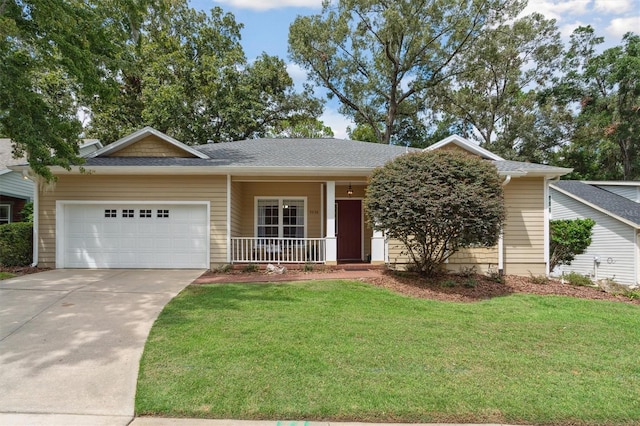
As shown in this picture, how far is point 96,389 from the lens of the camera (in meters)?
3.58

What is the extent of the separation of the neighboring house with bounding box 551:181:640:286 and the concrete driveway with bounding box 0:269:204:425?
Answer: 15.4 metres

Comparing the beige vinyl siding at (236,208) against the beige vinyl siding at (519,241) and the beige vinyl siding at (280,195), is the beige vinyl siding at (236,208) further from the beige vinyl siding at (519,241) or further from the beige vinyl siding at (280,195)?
the beige vinyl siding at (519,241)

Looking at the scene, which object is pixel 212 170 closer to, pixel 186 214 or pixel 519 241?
pixel 186 214

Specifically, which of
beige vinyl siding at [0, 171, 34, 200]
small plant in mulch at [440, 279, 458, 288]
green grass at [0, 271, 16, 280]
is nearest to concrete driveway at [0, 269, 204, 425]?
green grass at [0, 271, 16, 280]

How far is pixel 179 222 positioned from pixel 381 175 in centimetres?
601

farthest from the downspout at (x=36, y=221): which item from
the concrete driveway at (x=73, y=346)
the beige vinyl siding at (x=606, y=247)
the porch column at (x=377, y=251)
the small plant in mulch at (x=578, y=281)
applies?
the beige vinyl siding at (x=606, y=247)

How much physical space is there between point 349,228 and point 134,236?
22.7ft

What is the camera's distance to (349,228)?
41.1 feet

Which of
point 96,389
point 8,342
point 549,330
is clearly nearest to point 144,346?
point 96,389

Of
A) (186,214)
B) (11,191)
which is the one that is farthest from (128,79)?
(186,214)

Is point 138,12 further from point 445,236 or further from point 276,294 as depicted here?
point 445,236

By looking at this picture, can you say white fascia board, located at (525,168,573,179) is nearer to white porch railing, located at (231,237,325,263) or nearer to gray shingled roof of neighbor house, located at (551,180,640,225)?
gray shingled roof of neighbor house, located at (551,180,640,225)

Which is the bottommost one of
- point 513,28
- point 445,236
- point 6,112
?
point 445,236

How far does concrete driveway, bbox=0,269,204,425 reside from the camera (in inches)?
129
